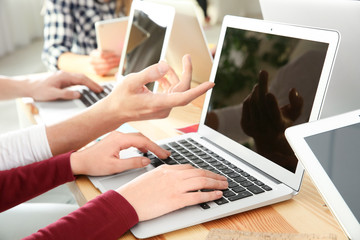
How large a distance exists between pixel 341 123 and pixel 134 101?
432 millimetres

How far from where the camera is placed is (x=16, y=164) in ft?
3.03

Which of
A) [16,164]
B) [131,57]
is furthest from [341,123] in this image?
[131,57]

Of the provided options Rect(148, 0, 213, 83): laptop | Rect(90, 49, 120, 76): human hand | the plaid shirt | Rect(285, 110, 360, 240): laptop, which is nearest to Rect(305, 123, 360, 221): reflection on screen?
Rect(285, 110, 360, 240): laptop

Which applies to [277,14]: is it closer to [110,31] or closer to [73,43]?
[110,31]

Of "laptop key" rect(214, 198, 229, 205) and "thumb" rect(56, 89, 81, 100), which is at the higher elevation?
"thumb" rect(56, 89, 81, 100)

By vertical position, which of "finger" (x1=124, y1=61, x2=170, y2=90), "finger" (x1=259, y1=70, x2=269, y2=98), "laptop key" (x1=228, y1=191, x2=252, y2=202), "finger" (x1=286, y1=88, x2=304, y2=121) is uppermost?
"finger" (x1=124, y1=61, x2=170, y2=90)

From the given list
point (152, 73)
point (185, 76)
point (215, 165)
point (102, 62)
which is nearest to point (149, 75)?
point (152, 73)

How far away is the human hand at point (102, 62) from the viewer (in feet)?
5.23

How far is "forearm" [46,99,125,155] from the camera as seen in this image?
36.3 inches

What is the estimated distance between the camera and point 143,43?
1316 mm

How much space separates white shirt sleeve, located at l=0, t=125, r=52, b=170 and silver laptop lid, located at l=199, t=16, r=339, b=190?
1.26ft

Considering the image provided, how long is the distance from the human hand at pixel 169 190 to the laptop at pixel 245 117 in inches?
0.7

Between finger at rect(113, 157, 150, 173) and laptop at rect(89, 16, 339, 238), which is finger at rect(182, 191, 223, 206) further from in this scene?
finger at rect(113, 157, 150, 173)

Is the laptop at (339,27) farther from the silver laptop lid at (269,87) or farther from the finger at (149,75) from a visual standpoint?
the finger at (149,75)
